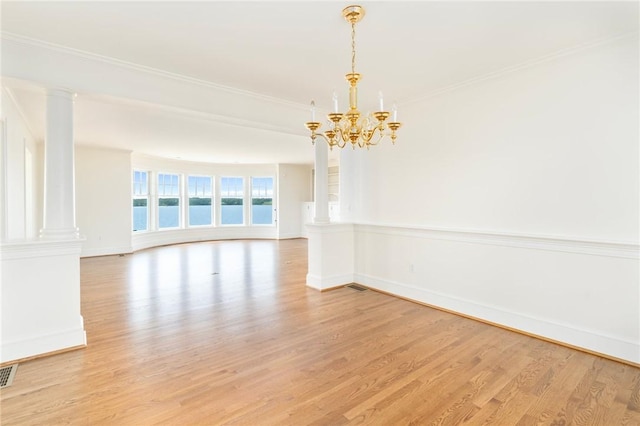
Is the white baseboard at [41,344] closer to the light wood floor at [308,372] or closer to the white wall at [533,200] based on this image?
the light wood floor at [308,372]

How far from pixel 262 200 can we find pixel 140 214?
12.6 ft

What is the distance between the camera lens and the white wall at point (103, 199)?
732 centimetres

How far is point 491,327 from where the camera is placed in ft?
11.1

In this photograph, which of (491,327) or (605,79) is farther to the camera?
(491,327)

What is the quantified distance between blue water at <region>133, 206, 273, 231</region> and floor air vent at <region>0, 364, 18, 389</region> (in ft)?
21.8

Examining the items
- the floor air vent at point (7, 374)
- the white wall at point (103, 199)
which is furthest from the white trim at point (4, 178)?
the white wall at point (103, 199)

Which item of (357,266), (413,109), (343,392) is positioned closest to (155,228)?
(357,266)

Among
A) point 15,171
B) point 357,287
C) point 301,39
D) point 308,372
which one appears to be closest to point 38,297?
point 308,372

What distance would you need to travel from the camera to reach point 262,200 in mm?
11227

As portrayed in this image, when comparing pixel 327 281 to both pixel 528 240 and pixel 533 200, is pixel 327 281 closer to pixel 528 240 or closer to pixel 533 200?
pixel 528 240

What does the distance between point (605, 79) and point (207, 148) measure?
275 inches

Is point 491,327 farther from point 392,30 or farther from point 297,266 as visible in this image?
point 297,266

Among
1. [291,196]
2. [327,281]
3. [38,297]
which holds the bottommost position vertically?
→ [327,281]

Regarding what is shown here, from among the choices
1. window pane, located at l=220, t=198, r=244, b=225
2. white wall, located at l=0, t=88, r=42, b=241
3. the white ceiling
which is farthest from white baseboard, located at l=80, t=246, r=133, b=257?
the white ceiling
